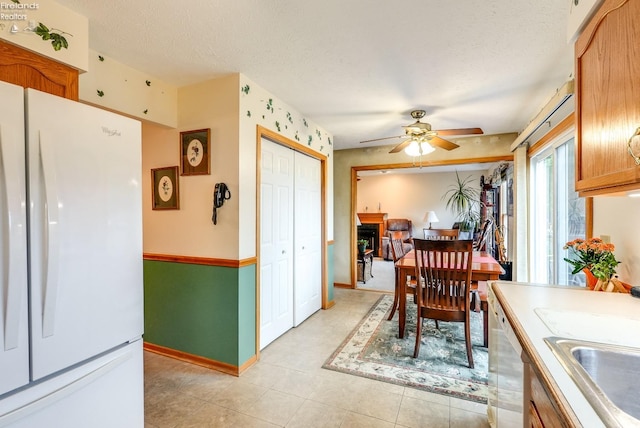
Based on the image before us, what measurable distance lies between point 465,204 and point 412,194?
1.39 m

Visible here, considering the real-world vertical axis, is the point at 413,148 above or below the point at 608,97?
above

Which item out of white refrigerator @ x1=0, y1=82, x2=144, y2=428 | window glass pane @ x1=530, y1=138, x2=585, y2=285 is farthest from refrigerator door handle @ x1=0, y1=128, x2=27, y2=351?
window glass pane @ x1=530, y1=138, x2=585, y2=285

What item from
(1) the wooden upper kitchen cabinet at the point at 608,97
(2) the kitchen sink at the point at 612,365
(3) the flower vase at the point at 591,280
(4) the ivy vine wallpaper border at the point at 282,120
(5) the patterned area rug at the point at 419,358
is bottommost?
(5) the patterned area rug at the point at 419,358

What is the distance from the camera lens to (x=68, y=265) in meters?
1.19

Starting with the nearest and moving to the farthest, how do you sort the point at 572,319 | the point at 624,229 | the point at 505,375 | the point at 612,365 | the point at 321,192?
the point at 612,365 → the point at 572,319 → the point at 505,375 → the point at 624,229 → the point at 321,192

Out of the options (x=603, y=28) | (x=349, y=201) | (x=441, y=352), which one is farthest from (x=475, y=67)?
(x=349, y=201)

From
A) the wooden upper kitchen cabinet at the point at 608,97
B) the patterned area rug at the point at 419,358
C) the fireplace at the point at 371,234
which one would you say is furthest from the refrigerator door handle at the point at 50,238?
the fireplace at the point at 371,234

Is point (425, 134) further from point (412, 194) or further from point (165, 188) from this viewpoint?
point (412, 194)

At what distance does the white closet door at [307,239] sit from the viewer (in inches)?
129

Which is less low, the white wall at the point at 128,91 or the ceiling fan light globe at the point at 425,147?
the white wall at the point at 128,91

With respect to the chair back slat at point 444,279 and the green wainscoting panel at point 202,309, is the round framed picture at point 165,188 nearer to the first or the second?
the green wainscoting panel at point 202,309

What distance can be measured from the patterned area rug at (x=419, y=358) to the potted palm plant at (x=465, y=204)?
14.2 ft

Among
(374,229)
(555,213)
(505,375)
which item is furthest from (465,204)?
(505,375)

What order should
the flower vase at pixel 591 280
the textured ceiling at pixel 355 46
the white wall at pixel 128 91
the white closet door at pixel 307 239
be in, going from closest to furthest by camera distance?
the textured ceiling at pixel 355 46 < the flower vase at pixel 591 280 < the white wall at pixel 128 91 < the white closet door at pixel 307 239
